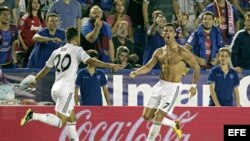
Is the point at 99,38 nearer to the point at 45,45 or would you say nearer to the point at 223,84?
the point at 45,45

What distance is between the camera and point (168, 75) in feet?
50.4

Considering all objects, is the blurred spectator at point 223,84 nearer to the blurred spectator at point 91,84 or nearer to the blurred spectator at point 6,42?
the blurred spectator at point 91,84

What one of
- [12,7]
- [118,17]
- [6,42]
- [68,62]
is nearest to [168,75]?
[68,62]

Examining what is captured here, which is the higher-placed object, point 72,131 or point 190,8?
point 190,8

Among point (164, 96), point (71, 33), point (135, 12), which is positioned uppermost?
point (135, 12)

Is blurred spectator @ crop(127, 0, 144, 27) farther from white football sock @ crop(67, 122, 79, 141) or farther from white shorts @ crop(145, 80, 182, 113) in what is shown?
white football sock @ crop(67, 122, 79, 141)

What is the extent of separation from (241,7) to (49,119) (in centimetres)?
618

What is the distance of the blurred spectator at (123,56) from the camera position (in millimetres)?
16797

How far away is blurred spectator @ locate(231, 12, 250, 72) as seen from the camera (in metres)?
17.2

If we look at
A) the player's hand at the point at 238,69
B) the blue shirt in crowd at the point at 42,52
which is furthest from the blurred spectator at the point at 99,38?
the player's hand at the point at 238,69

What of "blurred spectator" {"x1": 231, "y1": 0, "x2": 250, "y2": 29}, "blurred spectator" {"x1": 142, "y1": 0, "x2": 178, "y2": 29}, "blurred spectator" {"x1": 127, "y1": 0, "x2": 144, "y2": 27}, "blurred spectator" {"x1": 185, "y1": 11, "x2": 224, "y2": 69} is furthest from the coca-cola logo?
"blurred spectator" {"x1": 231, "y1": 0, "x2": 250, "y2": 29}

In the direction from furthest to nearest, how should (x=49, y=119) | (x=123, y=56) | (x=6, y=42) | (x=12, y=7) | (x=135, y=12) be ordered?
(x=135, y=12) → (x=12, y=7) → (x=6, y=42) → (x=123, y=56) → (x=49, y=119)

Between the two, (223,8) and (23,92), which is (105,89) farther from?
(223,8)

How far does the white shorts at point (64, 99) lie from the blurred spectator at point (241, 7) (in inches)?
214
